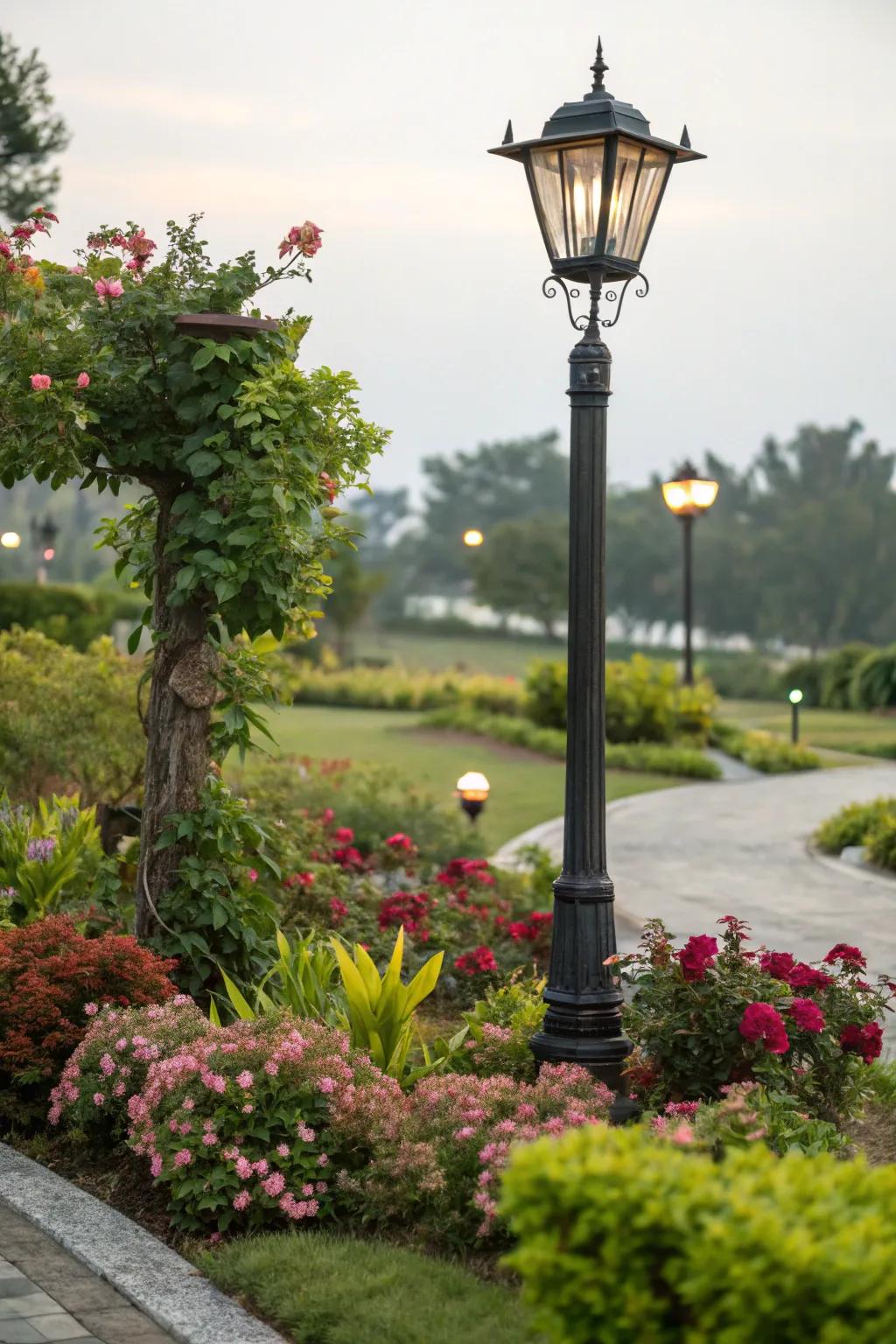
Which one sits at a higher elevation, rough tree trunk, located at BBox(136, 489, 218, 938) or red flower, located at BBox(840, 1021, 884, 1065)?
rough tree trunk, located at BBox(136, 489, 218, 938)

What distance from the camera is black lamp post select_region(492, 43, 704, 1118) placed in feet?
16.5

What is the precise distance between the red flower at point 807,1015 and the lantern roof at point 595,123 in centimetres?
288

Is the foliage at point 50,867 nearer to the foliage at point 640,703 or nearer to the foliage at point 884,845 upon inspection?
the foliage at point 884,845


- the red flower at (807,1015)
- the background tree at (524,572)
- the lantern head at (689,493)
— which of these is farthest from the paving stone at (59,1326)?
the background tree at (524,572)

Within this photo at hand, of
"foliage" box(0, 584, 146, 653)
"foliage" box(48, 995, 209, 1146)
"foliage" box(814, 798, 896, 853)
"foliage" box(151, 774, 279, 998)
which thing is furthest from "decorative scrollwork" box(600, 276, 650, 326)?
"foliage" box(0, 584, 146, 653)

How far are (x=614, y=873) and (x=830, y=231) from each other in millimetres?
41740

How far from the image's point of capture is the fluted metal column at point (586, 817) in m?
5.04

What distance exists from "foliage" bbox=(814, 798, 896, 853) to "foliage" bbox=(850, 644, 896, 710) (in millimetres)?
16210

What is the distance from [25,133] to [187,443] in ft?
60.6

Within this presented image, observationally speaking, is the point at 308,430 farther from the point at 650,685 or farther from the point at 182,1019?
the point at 650,685

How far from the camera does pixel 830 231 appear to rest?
4934cm

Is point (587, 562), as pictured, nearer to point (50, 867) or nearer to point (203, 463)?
point (203, 463)

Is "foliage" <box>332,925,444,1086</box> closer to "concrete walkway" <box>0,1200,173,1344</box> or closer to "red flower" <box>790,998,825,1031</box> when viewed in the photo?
"red flower" <box>790,998,825,1031</box>

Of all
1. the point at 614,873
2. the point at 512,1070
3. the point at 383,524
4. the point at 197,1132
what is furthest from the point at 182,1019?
the point at 383,524
